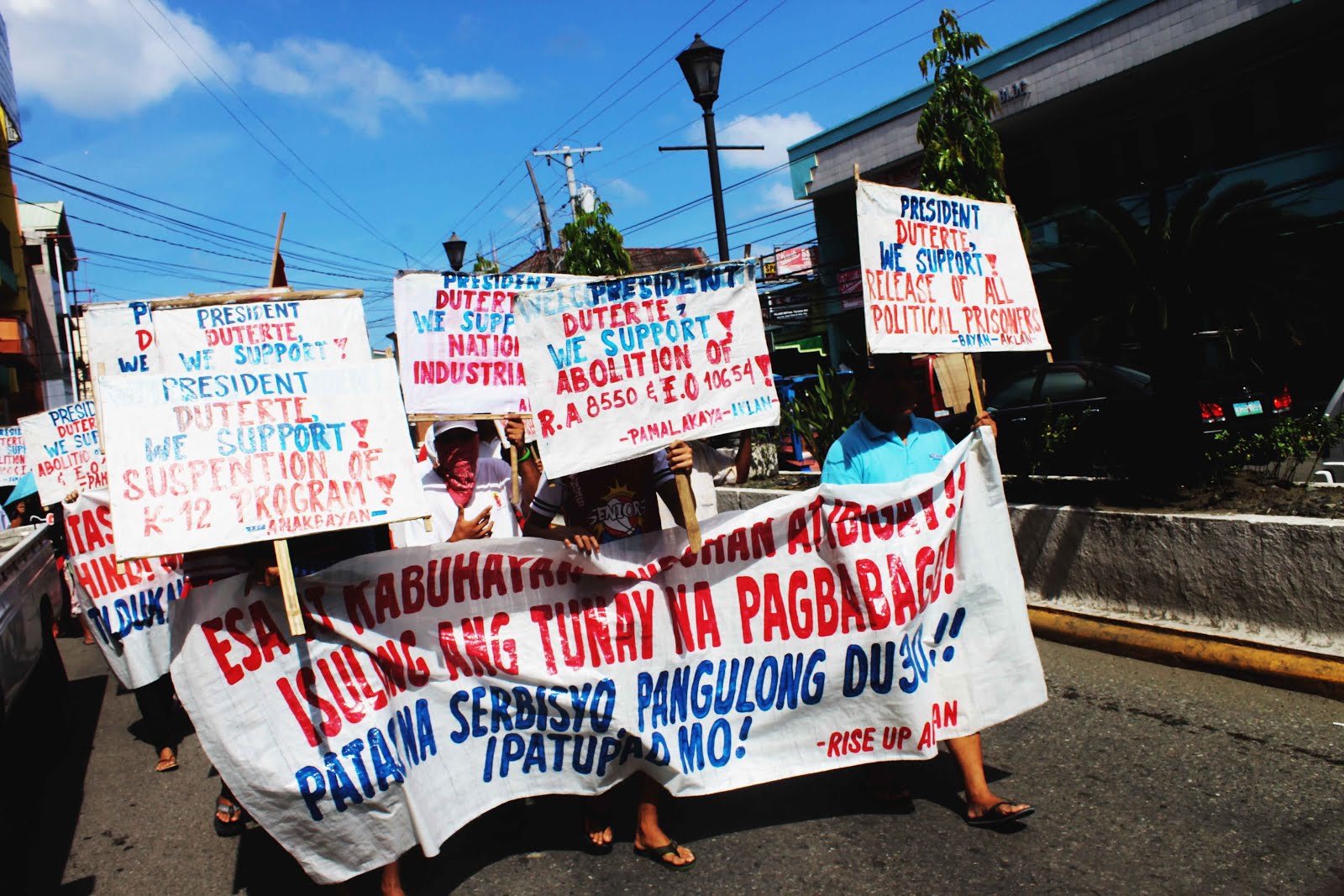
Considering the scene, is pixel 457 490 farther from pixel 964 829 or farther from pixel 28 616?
pixel 28 616

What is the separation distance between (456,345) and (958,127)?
16.9ft

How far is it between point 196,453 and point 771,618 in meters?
2.22

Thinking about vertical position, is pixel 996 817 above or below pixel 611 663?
below

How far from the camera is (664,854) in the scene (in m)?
3.95

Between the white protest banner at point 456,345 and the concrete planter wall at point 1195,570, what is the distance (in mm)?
3494

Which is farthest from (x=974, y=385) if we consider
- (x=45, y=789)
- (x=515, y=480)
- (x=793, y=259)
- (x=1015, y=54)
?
(x=793, y=259)

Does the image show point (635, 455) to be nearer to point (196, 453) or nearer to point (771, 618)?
point (771, 618)

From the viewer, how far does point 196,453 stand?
368 cm

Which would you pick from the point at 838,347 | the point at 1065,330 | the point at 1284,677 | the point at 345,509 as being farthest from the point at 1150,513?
the point at 838,347

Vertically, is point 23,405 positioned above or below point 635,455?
above

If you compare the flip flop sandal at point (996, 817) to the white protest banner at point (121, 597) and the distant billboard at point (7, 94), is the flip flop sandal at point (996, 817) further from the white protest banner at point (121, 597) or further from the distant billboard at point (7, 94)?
the distant billboard at point (7, 94)

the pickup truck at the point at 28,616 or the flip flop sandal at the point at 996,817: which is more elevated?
the pickup truck at the point at 28,616

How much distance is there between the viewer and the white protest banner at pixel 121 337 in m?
4.86

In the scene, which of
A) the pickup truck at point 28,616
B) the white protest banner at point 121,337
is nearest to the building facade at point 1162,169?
the white protest banner at point 121,337
